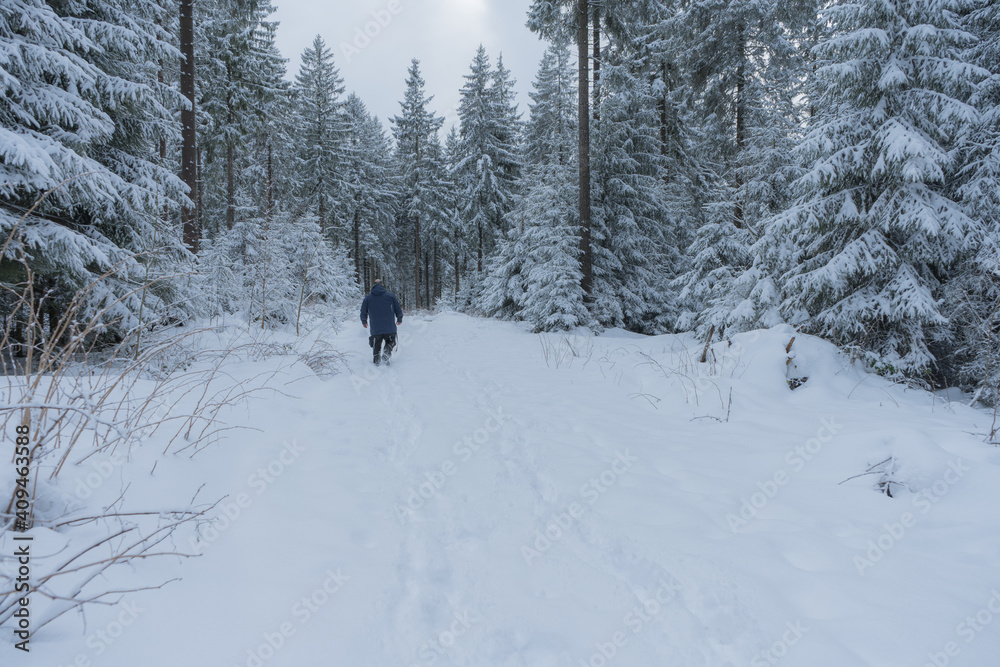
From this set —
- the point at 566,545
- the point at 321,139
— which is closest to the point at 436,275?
the point at 321,139

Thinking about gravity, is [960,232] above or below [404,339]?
above

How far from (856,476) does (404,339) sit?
35.0 feet

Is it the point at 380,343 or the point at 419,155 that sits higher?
the point at 419,155

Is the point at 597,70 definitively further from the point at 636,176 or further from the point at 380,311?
the point at 380,311

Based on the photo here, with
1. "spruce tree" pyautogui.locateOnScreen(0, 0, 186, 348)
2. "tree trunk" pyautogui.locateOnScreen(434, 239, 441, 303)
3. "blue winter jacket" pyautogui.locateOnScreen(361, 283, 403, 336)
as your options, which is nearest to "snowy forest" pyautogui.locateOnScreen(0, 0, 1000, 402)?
"spruce tree" pyautogui.locateOnScreen(0, 0, 186, 348)

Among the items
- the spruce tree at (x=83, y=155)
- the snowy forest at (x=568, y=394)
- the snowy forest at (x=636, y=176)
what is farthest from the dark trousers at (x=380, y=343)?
the spruce tree at (x=83, y=155)

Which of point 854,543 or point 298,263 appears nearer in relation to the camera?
point 854,543

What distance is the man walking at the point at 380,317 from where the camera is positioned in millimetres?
8641

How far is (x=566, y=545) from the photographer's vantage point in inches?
105

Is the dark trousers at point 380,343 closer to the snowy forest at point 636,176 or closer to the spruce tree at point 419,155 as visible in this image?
the snowy forest at point 636,176

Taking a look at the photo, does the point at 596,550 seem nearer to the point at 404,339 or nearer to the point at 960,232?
the point at 960,232

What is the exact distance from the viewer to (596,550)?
8.54 feet

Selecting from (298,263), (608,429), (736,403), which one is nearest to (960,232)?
(736,403)

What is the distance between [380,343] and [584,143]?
8.00 metres
